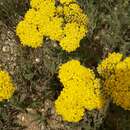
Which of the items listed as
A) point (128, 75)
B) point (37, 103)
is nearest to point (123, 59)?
point (128, 75)

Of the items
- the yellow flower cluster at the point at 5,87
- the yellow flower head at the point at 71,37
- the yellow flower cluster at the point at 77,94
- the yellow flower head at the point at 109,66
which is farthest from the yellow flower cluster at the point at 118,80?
the yellow flower cluster at the point at 5,87

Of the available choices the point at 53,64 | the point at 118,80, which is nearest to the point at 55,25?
the point at 53,64

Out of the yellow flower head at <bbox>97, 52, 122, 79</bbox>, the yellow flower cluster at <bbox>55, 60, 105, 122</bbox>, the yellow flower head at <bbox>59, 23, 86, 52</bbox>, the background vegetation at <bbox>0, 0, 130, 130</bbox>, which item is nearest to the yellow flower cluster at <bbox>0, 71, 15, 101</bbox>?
the background vegetation at <bbox>0, 0, 130, 130</bbox>

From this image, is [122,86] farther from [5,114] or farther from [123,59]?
[5,114]

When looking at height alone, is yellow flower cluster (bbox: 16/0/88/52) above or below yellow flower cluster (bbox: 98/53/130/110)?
above

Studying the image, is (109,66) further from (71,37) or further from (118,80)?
(71,37)

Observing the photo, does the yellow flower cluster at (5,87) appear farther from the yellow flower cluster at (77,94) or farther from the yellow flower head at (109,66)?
the yellow flower head at (109,66)

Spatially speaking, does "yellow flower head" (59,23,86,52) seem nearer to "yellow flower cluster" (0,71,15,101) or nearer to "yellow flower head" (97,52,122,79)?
"yellow flower head" (97,52,122,79)

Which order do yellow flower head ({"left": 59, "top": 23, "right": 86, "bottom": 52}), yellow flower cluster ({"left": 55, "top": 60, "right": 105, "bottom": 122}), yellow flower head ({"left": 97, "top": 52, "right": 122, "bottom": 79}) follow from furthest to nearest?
1. yellow flower head ({"left": 59, "top": 23, "right": 86, "bottom": 52})
2. yellow flower head ({"left": 97, "top": 52, "right": 122, "bottom": 79})
3. yellow flower cluster ({"left": 55, "top": 60, "right": 105, "bottom": 122})
